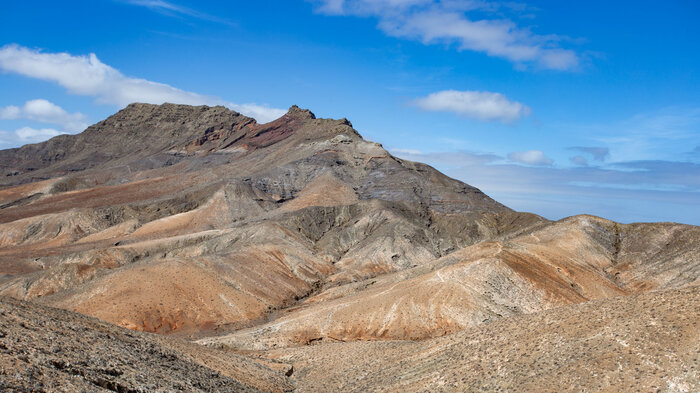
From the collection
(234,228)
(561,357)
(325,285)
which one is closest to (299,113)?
(234,228)

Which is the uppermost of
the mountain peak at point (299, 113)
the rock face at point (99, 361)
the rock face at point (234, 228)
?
the mountain peak at point (299, 113)

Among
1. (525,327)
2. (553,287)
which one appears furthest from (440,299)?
(525,327)

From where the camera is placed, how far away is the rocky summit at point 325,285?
22234 millimetres

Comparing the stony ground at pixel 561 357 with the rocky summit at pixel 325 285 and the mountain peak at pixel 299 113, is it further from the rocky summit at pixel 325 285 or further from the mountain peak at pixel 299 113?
the mountain peak at pixel 299 113

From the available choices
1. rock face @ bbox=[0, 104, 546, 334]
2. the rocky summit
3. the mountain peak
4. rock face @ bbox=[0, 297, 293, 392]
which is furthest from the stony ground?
the mountain peak

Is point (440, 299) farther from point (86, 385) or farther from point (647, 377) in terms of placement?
point (86, 385)

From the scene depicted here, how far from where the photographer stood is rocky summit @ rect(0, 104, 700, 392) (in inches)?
875

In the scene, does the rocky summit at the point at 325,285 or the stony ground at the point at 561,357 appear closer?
the stony ground at the point at 561,357

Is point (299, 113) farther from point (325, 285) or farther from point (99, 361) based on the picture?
point (99, 361)

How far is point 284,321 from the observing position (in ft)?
161

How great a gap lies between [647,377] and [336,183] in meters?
98.9

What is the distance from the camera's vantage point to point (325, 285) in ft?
242

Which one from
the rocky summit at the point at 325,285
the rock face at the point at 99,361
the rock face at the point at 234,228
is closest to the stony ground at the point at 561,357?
the rocky summit at the point at 325,285

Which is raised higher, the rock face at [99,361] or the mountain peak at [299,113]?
the mountain peak at [299,113]
